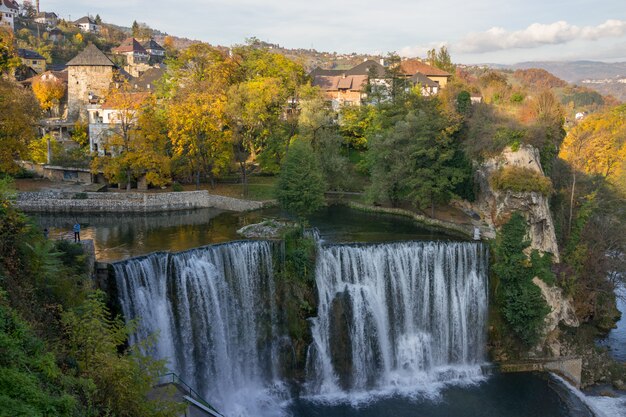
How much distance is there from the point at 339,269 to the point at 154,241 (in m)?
10.2

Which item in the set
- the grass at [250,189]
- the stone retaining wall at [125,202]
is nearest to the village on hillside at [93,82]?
the stone retaining wall at [125,202]

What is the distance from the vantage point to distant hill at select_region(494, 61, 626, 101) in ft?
440

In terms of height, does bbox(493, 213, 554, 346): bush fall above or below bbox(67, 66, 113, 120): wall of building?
below

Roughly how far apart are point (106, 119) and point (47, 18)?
7985 centimetres

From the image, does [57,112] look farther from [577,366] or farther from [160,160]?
[577,366]

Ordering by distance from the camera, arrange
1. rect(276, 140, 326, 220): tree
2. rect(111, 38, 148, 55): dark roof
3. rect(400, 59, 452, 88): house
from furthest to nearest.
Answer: rect(111, 38, 148, 55): dark roof → rect(400, 59, 452, 88): house → rect(276, 140, 326, 220): tree

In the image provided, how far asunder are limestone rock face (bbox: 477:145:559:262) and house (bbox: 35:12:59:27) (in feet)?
348

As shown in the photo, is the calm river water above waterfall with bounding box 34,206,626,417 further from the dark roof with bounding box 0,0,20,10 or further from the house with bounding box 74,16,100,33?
the house with bounding box 74,16,100,33

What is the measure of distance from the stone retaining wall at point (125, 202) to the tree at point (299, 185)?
7368 millimetres

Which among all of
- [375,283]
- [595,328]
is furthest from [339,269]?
[595,328]

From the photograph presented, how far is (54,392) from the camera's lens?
33.2 ft

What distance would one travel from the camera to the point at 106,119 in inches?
1927

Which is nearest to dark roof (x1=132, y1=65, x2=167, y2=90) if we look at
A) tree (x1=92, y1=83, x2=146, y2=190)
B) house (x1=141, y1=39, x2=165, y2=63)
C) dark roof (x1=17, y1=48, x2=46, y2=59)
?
tree (x1=92, y1=83, x2=146, y2=190)

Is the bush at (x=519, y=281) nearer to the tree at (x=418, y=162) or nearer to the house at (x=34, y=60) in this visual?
the tree at (x=418, y=162)
